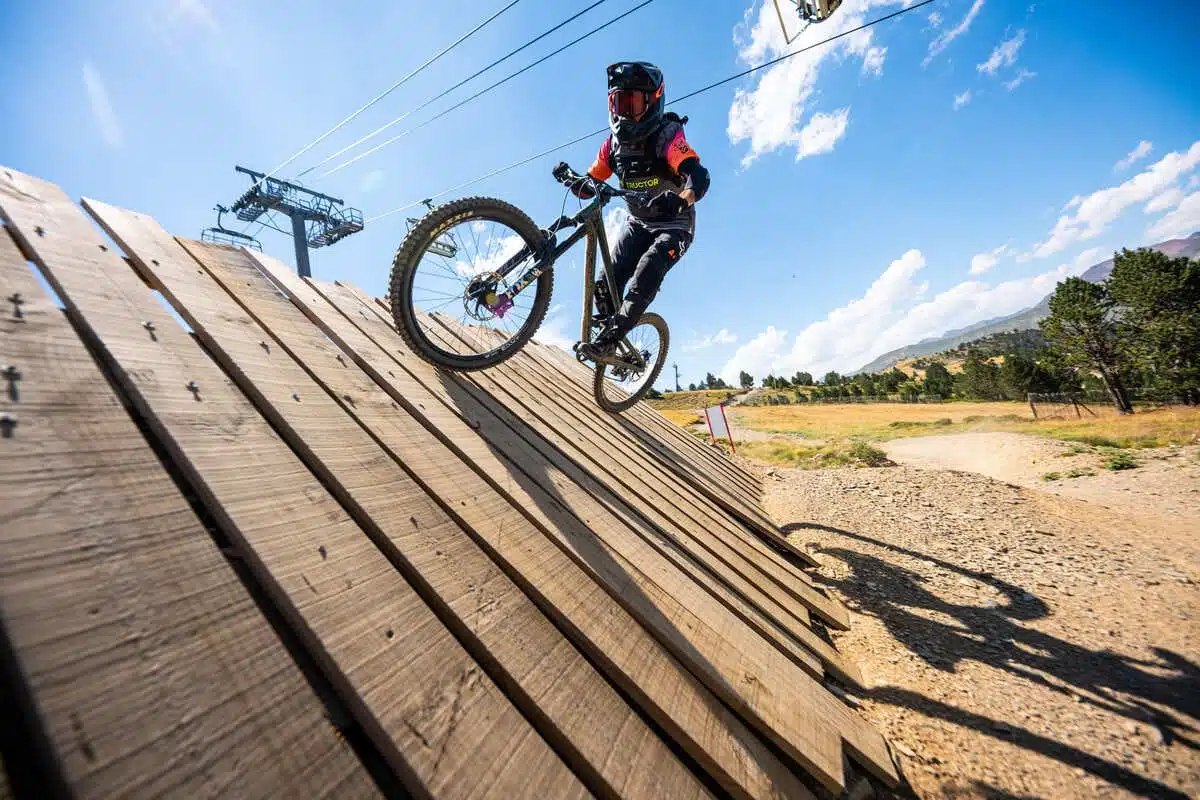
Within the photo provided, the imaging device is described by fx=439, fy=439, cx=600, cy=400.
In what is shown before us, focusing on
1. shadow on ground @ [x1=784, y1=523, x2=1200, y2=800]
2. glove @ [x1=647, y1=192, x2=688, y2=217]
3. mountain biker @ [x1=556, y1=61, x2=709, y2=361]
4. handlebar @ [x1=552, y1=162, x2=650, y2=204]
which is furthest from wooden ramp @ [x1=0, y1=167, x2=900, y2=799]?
glove @ [x1=647, y1=192, x2=688, y2=217]

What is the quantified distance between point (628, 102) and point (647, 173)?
0.54 metres

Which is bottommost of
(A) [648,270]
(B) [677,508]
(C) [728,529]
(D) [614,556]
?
(C) [728,529]

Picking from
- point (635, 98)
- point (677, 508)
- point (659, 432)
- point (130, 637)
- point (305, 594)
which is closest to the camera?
point (130, 637)

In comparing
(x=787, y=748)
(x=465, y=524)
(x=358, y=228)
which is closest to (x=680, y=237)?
(x=465, y=524)

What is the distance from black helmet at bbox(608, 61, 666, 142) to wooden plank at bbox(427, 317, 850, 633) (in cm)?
228

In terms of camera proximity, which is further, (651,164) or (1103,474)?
(1103,474)

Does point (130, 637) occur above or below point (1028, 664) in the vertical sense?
above

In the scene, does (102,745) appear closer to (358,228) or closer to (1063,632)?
(1063,632)

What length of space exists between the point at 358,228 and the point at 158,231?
102 ft

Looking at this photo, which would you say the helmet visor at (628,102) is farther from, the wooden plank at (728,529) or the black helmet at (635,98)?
the wooden plank at (728,529)

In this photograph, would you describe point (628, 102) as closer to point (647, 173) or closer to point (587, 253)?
point (647, 173)

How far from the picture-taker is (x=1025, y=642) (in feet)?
9.06

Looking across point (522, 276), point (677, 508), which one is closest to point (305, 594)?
point (677, 508)

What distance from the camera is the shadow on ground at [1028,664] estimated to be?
1.93 meters
